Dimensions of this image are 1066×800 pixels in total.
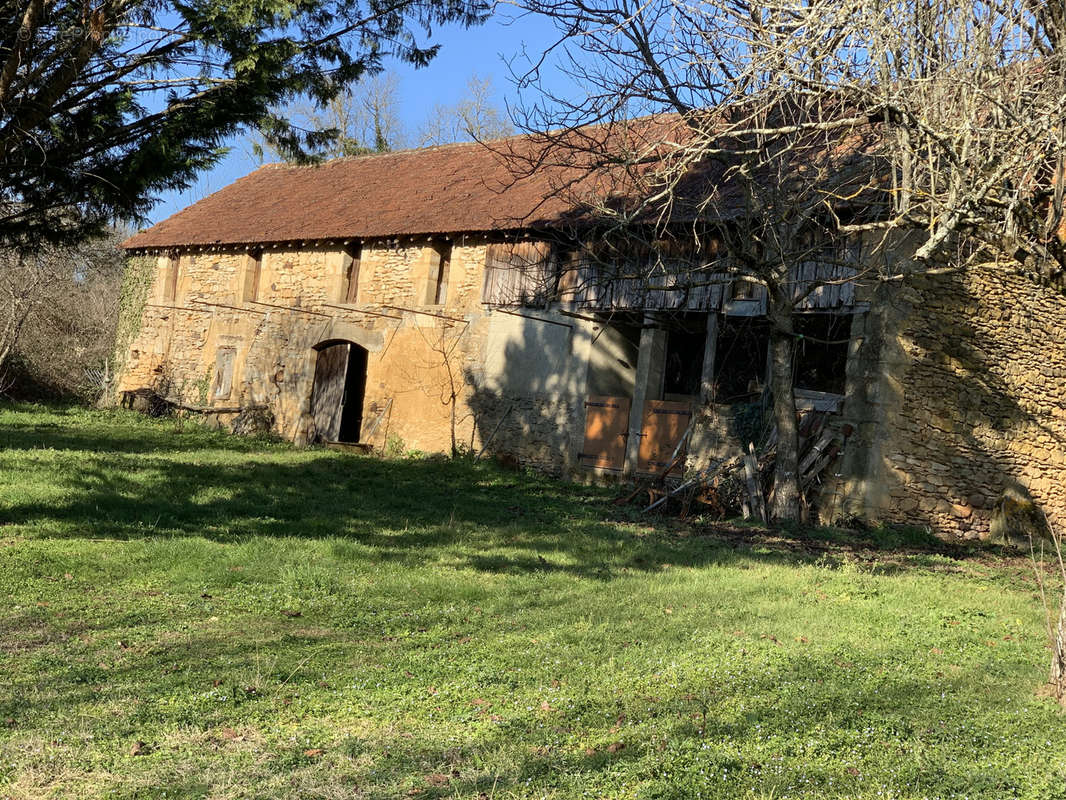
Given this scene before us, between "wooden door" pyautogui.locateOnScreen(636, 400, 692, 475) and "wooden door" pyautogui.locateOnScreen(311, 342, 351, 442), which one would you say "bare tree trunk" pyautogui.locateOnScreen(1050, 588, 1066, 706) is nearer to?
"wooden door" pyautogui.locateOnScreen(636, 400, 692, 475)

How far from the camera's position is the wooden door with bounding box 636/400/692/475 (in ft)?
49.4

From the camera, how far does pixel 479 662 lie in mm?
5336

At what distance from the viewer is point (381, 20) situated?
8.35m

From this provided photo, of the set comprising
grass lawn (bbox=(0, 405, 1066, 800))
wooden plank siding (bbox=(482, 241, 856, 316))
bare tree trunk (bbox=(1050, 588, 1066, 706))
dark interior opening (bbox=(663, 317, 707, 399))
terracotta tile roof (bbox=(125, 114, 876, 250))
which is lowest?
grass lawn (bbox=(0, 405, 1066, 800))

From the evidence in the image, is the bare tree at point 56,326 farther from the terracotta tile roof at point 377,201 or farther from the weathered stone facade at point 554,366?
the terracotta tile roof at point 377,201

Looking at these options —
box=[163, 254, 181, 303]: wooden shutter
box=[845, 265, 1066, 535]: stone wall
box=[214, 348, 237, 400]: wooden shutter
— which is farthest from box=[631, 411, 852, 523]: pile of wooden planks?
box=[163, 254, 181, 303]: wooden shutter

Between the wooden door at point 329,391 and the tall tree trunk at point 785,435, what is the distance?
32.6ft

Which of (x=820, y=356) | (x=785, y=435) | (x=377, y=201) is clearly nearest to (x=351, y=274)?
(x=377, y=201)

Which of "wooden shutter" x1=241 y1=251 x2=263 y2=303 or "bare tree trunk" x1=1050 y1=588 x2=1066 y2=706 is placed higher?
"wooden shutter" x1=241 y1=251 x2=263 y2=303

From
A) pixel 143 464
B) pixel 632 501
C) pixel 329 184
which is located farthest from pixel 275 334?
pixel 632 501

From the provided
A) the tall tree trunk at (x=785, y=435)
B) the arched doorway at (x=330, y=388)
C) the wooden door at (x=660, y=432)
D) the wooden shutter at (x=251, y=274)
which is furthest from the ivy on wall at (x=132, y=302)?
the tall tree trunk at (x=785, y=435)

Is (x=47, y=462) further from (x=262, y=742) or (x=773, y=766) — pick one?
(x=773, y=766)

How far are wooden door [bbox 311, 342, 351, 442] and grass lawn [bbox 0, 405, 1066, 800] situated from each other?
899 cm

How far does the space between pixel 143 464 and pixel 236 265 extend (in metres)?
9.97
